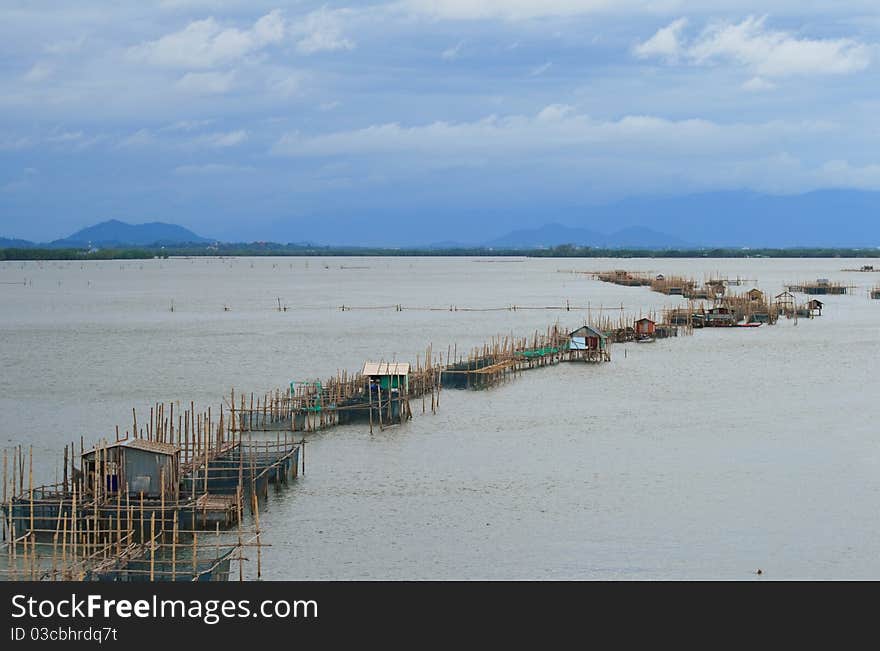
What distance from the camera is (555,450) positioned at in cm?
2108

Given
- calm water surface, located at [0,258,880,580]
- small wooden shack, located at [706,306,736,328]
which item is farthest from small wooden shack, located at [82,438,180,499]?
small wooden shack, located at [706,306,736,328]

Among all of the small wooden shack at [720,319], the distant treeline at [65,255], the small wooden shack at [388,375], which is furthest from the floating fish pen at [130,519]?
the distant treeline at [65,255]

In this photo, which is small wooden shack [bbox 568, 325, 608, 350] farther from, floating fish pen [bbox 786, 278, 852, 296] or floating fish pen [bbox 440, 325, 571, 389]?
floating fish pen [bbox 786, 278, 852, 296]

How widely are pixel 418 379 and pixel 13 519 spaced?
13167 mm

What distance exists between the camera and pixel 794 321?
49.9m

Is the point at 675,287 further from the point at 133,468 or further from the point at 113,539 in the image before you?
the point at 113,539

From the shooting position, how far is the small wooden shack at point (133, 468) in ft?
49.6

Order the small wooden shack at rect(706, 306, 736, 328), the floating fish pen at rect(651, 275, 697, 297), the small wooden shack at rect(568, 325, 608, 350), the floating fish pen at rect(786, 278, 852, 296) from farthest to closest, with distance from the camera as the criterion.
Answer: the floating fish pen at rect(786, 278, 852, 296)
the floating fish pen at rect(651, 275, 697, 297)
the small wooden shack at rect(706, 306, 736, 328)
the small wooden shack at rect(568, 325, 608, 350)

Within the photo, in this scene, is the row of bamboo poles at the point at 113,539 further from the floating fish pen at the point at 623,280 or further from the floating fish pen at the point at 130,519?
the floating fish pen at the point at 623,280

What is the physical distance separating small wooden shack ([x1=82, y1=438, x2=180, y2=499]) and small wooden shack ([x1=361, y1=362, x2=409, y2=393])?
9.04m

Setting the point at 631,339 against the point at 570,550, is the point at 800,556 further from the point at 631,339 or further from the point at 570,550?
the point at 631,339

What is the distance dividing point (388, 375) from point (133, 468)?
9442 mm

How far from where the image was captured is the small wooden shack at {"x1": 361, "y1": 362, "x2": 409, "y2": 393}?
24078mm

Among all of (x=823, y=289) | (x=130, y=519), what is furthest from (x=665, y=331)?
(x=823, y=289)
